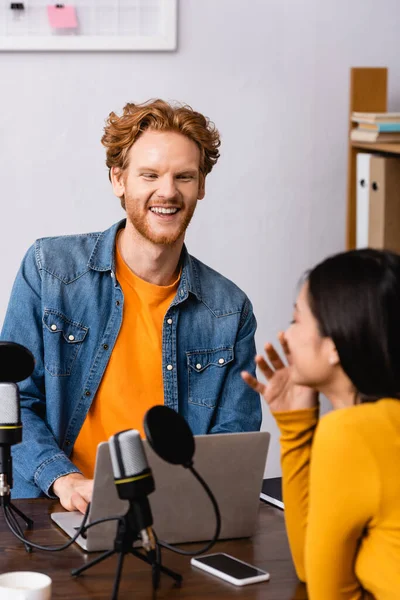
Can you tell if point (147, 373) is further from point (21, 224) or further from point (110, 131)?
point (21, 224)

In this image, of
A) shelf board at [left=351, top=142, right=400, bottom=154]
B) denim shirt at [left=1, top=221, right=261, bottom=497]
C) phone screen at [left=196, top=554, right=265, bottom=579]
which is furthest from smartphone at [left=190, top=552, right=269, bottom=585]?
shelf board at [left=351, top=142, right=400, bottom=154]

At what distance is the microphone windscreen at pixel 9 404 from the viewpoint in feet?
4.44

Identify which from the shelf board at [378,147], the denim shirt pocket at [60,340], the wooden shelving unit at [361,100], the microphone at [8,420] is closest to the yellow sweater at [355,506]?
the microphone at [8,420]

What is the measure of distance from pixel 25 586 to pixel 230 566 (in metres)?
0.31

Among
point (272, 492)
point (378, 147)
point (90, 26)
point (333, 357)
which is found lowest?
point (272, 492)

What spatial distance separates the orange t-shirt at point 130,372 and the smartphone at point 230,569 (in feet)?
1.85

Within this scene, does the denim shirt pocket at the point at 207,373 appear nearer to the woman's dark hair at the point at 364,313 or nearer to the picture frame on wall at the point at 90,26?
the woman's dark hair at the point at 364,313

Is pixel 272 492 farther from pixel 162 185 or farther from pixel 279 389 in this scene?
pixel 162 185

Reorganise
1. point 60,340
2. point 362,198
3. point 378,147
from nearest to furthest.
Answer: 1. point 60,340
2. point 378,147
3. point 362,198

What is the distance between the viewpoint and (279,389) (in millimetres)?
1481

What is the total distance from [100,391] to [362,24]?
1787 mm

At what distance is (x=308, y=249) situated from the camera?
3.17m

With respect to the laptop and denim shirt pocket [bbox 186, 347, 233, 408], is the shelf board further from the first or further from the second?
the laptop

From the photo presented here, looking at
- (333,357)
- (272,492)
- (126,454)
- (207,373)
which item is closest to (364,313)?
(333,357)
